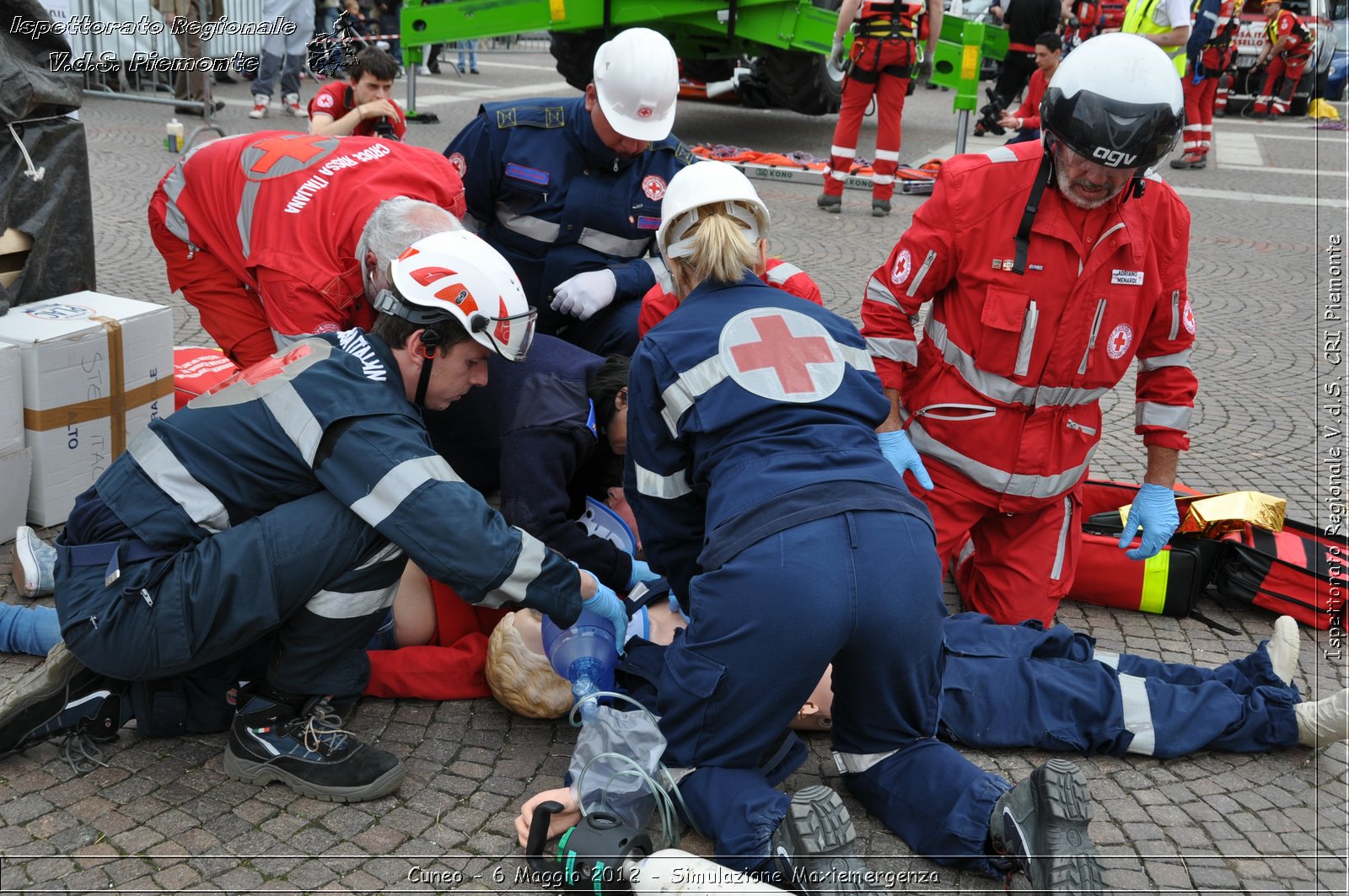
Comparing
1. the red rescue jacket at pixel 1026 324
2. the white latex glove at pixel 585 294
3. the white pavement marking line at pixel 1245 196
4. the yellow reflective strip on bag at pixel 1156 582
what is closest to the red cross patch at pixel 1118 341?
the red rescue jacket at pixel 1026 324

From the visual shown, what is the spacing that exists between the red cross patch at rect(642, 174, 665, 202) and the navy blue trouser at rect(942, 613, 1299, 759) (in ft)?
7.59

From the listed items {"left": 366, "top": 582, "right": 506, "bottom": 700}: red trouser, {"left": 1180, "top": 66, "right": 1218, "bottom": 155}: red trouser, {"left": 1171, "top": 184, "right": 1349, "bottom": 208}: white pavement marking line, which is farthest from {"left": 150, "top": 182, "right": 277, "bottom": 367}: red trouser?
{"left": 1180, "top": 66, "right": 1218, "bottom": 155}: red trouser

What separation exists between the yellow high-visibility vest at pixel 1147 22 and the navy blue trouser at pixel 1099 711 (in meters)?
8.42

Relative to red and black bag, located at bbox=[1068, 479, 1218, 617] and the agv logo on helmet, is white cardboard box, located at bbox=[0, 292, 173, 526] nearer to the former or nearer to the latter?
the agv logo on helmet

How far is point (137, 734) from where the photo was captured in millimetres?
2951

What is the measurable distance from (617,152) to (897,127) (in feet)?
16.4

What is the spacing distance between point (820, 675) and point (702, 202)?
114cm

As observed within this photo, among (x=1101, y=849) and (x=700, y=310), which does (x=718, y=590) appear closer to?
(x=700, y=310)

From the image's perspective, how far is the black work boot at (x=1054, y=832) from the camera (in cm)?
233

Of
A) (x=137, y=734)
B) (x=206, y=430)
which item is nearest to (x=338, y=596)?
(x=206, y=430)

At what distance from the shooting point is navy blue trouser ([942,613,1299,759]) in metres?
3.08

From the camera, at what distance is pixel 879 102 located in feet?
30.0

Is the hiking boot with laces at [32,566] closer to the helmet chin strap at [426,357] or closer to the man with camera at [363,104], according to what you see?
the helmet chin strap at [426,357]

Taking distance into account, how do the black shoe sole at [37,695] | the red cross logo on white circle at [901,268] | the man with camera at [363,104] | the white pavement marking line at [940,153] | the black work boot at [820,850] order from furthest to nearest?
the white pavement marking line at [940,153] < the man with camera at [363,104] < the red cross logo on white circle at [901,268] < the black shoe sole at [37,695] < the black work boot at [820,850]
